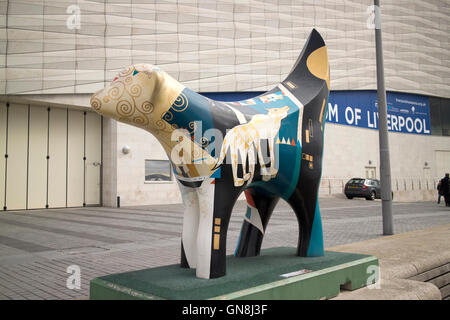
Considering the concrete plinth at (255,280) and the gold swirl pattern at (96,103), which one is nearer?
the concrete plinth at (255,280)

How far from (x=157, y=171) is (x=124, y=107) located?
15.9 metres

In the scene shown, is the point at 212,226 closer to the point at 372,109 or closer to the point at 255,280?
the point at 255,280

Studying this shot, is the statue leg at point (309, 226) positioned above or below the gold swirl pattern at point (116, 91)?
below

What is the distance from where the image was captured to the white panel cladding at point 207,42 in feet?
50.2

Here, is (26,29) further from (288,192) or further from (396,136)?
(396,136)

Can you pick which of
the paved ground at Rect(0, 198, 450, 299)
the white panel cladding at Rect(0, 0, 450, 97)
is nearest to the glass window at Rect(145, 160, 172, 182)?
the white panel cladding at Rect(0, 0, 450, 97)

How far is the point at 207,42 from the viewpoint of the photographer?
19.0 meters

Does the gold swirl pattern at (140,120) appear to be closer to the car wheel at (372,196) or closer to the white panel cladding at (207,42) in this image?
the white panel cladding at (207,42)

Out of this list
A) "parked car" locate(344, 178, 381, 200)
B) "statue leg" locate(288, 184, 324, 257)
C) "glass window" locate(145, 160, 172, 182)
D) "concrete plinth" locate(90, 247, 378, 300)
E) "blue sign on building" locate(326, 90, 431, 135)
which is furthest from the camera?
"blue sign on building" locate(326, 90, 431, 135)

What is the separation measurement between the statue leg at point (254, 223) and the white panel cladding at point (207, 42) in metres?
14.0

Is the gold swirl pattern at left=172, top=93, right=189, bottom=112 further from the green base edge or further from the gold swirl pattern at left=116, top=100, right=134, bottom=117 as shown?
the green base edge

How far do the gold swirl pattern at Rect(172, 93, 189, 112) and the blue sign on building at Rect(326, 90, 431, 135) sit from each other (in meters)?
21.5

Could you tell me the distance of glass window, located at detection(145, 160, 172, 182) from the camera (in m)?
17.9

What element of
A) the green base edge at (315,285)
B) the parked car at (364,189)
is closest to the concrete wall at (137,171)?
the parked car at (364,189)
